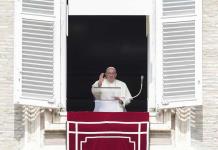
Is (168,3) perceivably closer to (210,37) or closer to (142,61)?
(210,37)

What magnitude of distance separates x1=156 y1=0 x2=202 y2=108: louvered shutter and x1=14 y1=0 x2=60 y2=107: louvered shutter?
1294 millimetres

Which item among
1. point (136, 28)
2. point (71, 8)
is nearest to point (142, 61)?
point (136, 28)

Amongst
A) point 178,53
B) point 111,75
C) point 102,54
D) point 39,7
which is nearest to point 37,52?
point 39,7

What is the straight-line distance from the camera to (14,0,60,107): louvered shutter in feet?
48.0

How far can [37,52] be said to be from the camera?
14.8 meters

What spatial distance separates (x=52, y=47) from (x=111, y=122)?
1.20m

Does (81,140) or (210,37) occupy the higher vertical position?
(210,37)

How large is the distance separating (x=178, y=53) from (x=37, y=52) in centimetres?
176

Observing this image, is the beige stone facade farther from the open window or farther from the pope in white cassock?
the open window

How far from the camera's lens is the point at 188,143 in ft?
48.9

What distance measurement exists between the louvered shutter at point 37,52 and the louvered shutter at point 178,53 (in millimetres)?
1294

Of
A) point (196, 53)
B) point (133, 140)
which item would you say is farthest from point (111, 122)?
point (196, 53)

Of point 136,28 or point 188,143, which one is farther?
point 136,28

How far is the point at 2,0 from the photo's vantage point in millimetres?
14984
